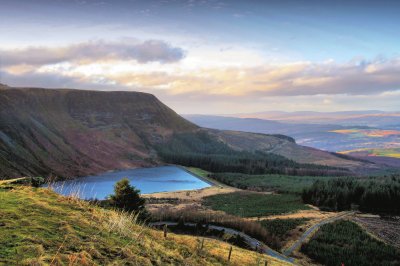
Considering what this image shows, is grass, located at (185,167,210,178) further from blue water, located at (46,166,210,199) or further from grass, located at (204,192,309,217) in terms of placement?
grass, located at (204,192,309,217)

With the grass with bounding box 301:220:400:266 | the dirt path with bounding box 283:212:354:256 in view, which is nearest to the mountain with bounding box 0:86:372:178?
the dirt path with bounding box 283:212:354:256

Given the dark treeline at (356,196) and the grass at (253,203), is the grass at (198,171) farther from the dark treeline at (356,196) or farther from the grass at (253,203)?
the dark treeline at (356,196)

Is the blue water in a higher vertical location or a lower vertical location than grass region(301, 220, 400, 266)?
lower

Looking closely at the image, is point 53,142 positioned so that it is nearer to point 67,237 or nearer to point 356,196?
point 356,196

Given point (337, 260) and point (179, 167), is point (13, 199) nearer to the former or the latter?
point (337, 260)

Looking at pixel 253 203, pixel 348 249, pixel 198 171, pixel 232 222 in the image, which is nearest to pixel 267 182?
pixel 198 171

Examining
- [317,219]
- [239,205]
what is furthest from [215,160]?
[317,219]

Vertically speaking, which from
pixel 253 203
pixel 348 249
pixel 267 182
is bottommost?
pixel 267 182
